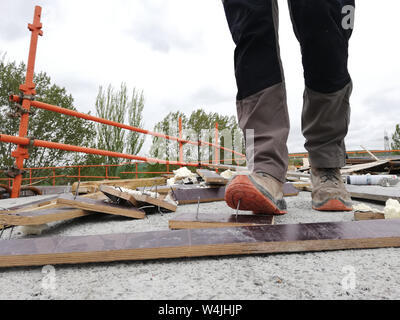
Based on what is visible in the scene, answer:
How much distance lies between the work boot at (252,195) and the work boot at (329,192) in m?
0.41

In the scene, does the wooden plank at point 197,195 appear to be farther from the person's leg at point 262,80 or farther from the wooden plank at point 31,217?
the wooden plank at point 31,217

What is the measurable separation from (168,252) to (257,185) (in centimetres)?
52

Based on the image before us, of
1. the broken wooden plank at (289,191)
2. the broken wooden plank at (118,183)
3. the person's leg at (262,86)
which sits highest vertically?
the person's leg at (262,86)

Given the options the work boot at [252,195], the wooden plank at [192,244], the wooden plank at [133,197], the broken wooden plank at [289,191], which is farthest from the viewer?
the broken wooden plank at [289,191]

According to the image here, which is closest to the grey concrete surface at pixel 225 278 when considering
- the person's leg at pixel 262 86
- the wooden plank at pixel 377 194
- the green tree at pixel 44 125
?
the person's leg at pixel 262 86

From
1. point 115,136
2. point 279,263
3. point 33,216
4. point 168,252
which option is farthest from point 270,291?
point 115,136

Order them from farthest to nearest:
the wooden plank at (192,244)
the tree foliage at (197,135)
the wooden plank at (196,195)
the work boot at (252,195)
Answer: the tree foliage at (197,135)
the wooden plank at (196,195)
the work boot at (252,195)
the wooden plank at (192,244)

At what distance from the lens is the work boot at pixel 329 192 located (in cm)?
135

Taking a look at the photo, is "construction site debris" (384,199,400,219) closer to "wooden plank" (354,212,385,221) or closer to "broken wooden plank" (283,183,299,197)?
"wooden plank" (354,212,385,221)

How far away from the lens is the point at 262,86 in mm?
1242

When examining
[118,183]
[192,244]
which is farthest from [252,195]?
[118,183]

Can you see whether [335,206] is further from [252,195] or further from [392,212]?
[252,195]

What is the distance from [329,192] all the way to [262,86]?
695 millimetres
